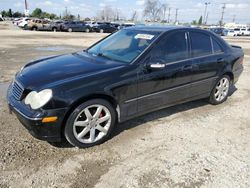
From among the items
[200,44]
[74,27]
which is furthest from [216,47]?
[74,27]

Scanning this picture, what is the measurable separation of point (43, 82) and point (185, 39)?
2.59 m

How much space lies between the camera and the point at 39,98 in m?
3.11

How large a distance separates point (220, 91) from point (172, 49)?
185 centimetres

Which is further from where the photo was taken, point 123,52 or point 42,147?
point 123,52

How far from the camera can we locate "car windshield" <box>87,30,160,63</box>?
157 inches

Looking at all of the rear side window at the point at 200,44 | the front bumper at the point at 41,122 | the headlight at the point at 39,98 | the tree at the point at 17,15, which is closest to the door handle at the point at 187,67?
the rear side window at the point at 200,44

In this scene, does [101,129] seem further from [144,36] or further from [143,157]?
[144,36]

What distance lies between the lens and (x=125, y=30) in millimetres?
4871

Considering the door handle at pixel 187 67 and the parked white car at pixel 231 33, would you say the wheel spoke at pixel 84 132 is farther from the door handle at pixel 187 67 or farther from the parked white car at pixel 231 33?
the parked white car at pixel 231 33

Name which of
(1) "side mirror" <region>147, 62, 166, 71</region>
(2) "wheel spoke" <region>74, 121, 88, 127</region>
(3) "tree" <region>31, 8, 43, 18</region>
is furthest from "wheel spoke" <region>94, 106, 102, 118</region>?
(3) "tree" <region>31, 8, 43, 18</region>

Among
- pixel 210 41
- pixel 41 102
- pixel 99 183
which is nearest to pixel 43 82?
pixel 41 102

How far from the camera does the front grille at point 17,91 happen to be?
11.0 ft

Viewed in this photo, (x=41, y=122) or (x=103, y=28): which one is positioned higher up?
(x=41, y=122)

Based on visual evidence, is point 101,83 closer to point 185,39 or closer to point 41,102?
point 41,102
